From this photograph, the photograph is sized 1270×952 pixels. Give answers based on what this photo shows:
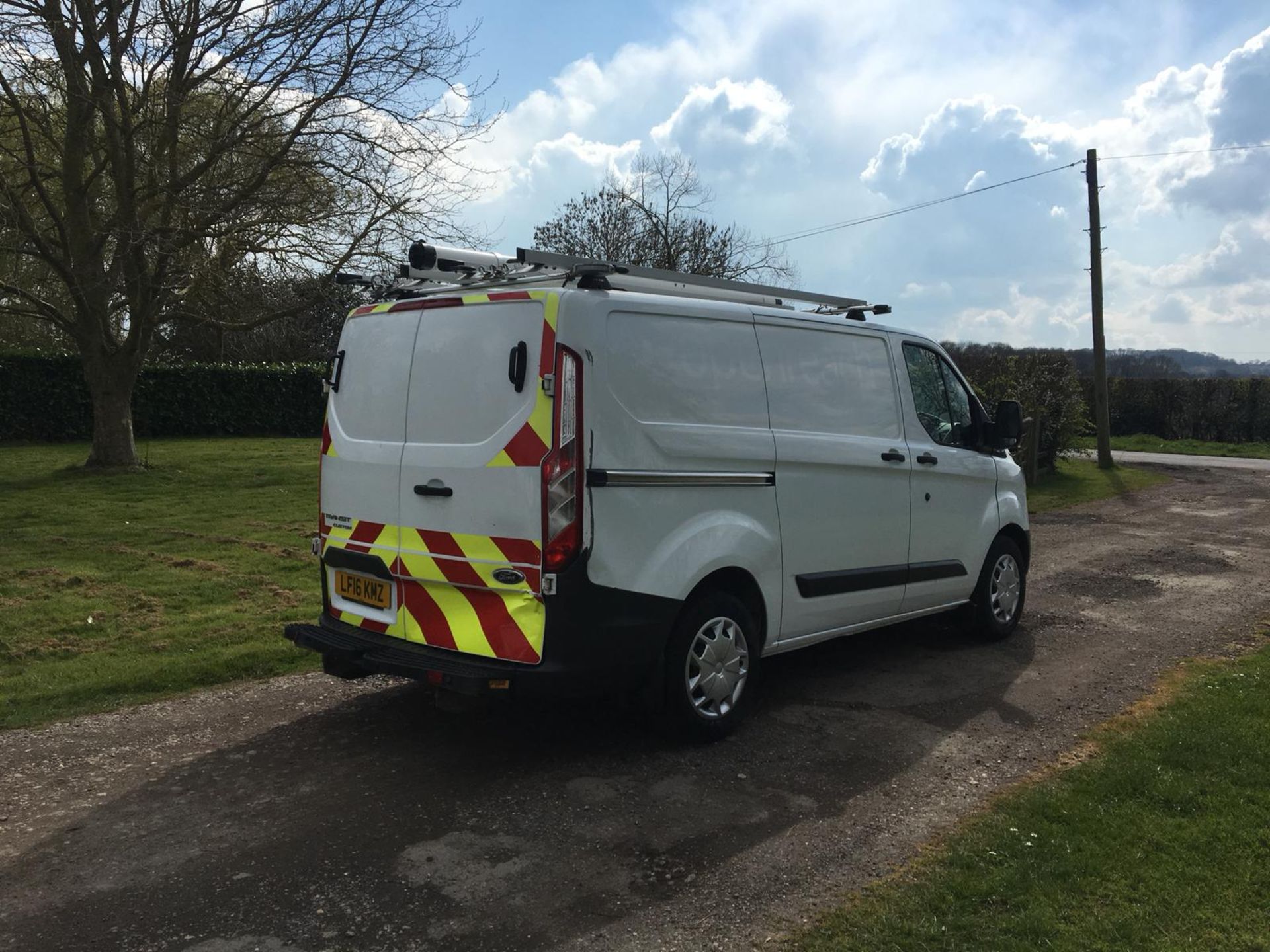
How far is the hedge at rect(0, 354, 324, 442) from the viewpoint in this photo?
70.5 ft

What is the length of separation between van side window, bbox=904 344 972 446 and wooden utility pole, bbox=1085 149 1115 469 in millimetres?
→ 16914

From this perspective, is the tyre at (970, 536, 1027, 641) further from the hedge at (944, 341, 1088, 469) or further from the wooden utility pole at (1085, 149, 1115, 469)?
the wooden utility pole at (1085, 149, 1115, 469)

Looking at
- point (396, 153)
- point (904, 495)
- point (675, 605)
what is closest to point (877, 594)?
point (904, 495)

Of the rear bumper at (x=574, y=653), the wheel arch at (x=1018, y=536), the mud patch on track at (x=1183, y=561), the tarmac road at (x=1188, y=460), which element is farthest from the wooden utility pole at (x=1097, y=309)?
the rear bumper at (x=574, y=653)

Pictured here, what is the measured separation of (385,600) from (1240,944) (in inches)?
144

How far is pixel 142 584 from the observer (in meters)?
8.81

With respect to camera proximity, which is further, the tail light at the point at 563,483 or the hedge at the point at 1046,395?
the hedge at the point at 1046,395

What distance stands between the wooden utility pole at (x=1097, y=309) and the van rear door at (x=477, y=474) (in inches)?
A: 799

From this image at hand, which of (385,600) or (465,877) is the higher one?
(385,600)

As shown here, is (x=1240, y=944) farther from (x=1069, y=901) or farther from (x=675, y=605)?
(x=675, y=605)

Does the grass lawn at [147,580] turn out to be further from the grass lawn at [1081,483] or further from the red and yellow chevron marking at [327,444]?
the red and yellow chevron marking at [327,444]

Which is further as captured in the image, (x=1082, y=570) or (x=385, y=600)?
(x=1082, y=570)

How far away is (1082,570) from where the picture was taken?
9.91m

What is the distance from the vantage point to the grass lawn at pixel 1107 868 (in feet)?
10.4
